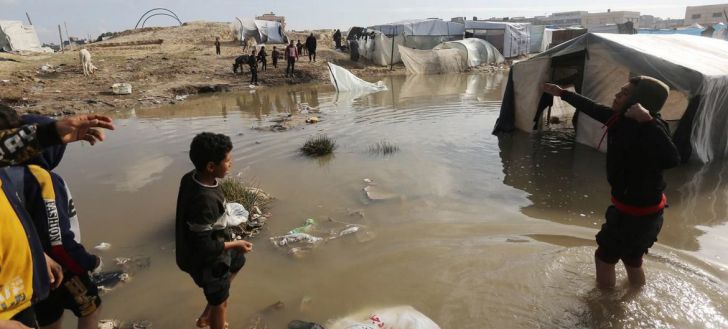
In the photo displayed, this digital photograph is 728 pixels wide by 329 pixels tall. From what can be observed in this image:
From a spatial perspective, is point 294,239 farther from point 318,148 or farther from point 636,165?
point 318,148

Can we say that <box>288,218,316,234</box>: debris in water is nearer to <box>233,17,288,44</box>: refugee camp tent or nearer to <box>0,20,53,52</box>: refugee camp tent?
<box>233,17,288,44</box>: refugee camp tent

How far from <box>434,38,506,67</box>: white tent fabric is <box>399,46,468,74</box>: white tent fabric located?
685 mm

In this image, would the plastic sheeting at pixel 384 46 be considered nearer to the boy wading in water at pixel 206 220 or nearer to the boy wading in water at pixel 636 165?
the boy wading in water at pixel 636 165

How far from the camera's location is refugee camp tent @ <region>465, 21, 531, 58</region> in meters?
31.5

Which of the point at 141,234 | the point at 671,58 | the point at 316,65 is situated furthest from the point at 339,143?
the point at 316,65

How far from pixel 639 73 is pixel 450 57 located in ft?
64.0

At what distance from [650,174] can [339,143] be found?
6484 mm

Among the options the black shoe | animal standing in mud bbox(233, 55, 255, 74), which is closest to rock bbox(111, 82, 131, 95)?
animal standing in mud bbox(233, 55, 255, 74)

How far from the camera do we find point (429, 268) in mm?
3834

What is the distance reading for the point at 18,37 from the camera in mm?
24578

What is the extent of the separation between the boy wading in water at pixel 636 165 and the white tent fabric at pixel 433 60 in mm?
21020

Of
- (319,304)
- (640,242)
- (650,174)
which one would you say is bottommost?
(319,304)

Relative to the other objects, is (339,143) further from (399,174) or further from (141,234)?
(141,234)

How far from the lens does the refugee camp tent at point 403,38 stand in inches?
1048
